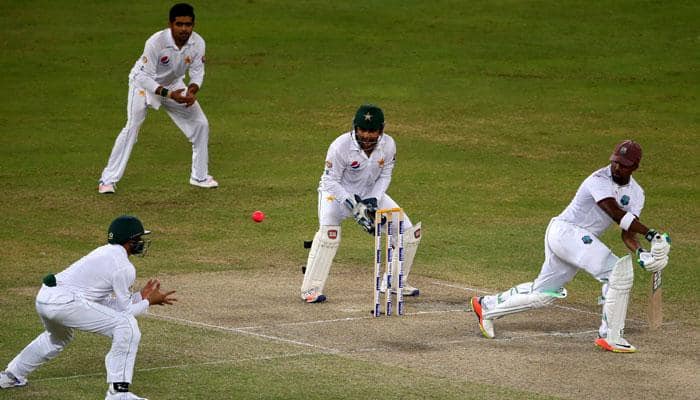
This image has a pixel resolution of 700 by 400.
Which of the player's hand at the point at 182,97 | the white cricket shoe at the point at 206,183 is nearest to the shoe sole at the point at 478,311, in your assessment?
the player's hand at the point at 182,97

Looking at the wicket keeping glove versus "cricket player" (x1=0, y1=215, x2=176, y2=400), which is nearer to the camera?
"cricket player" (x1=0, y1=215, x2=176, y2=400)

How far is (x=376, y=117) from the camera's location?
43.9ft

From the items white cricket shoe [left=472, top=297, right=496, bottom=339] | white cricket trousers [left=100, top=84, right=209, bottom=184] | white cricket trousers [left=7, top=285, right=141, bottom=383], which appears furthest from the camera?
white cricket trousers [left=100, top=84, right=209, bottom=184]

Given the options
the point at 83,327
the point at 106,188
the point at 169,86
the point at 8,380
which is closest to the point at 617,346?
the point at 83,327

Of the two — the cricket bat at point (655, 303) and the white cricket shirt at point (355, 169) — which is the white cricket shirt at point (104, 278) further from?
the cricket bat at point (655, 303)

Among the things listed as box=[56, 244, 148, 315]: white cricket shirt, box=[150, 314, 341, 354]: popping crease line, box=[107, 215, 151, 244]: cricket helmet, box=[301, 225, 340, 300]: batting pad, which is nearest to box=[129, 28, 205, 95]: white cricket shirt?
box=[301, 225, 340, 300]: batting pad

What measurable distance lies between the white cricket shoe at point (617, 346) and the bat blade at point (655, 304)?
0.47 metres

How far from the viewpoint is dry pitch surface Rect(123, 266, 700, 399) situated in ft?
36.2

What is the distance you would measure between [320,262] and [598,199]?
121 inches

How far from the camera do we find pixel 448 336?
1239 cm

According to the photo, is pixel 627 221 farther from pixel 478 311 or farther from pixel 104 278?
pixel 104 278

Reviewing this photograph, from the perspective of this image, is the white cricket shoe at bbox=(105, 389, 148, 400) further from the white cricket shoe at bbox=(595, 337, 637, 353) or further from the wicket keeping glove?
the white cricket shoe at bbox=(595, 337, 637, 353)

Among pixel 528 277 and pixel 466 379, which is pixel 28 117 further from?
pixel 466 379

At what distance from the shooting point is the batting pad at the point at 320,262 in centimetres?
1352
